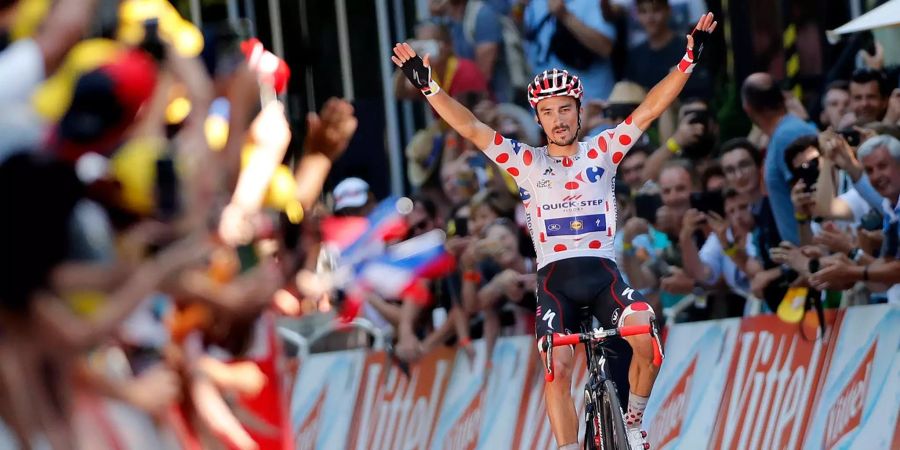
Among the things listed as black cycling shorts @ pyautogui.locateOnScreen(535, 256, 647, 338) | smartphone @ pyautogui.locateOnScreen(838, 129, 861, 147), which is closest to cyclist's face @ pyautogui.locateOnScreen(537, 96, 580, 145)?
black cycling shorts @ pyautogui.locateOnScreen(535, 256, 647, 338)

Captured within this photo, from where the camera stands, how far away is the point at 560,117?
925 centimetres

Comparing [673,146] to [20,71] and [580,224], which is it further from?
[20,71]

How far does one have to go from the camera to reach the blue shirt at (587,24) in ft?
39.5

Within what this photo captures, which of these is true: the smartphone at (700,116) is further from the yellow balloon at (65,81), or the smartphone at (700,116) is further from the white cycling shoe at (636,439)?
the yellow balloon at (65,81)

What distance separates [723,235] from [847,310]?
3.60 ft

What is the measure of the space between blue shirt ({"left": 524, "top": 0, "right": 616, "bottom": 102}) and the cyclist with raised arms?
2.70 meters

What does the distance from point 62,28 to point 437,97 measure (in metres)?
A: 4.70

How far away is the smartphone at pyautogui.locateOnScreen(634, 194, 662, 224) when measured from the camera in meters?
11.3

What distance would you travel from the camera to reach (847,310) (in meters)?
10.0

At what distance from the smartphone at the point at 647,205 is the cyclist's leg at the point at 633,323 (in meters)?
2.25

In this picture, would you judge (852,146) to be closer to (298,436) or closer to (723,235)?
(723,235)

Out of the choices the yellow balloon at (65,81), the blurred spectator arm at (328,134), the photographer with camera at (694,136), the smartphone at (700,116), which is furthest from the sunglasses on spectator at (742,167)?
the yellow balloon at (65,81)

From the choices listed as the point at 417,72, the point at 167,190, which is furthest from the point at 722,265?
the point at 167,190

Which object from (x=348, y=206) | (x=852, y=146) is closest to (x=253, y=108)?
(x=852, y=146)
